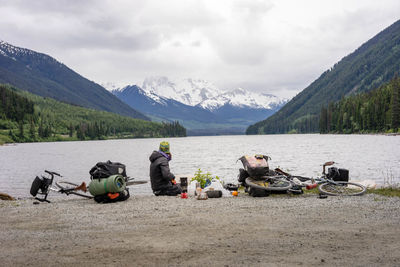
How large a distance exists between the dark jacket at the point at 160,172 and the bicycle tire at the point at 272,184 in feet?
15.0

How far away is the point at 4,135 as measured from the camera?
19875 centimetres

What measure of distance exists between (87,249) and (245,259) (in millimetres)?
4420

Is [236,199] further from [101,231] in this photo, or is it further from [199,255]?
[199,255]

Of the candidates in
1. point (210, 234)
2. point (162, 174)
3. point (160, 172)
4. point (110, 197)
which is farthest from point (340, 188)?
point (110, 197)

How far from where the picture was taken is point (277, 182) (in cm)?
1817

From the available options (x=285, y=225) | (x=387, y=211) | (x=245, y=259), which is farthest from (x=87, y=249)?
(x=387, y=211)

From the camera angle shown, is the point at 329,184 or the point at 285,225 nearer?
the point at 285,225

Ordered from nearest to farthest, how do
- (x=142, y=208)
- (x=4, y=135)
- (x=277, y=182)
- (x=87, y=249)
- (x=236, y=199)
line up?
(x=87, y=249), (x=142, y=208), (x=236, y=199), (x=277, y=182), (x=4, y=135)

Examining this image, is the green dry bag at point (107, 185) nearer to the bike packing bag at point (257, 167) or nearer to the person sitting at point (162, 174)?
the person sitting at point (162, 174)

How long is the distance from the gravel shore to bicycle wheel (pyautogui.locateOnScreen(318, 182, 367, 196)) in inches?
50.6

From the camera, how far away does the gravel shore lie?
8.16 m

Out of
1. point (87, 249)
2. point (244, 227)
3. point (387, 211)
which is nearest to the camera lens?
point (87, 249)

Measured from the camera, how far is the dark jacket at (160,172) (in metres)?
18.4

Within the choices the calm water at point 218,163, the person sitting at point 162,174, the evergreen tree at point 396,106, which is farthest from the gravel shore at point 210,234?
the evergreen tree at point 396,106
